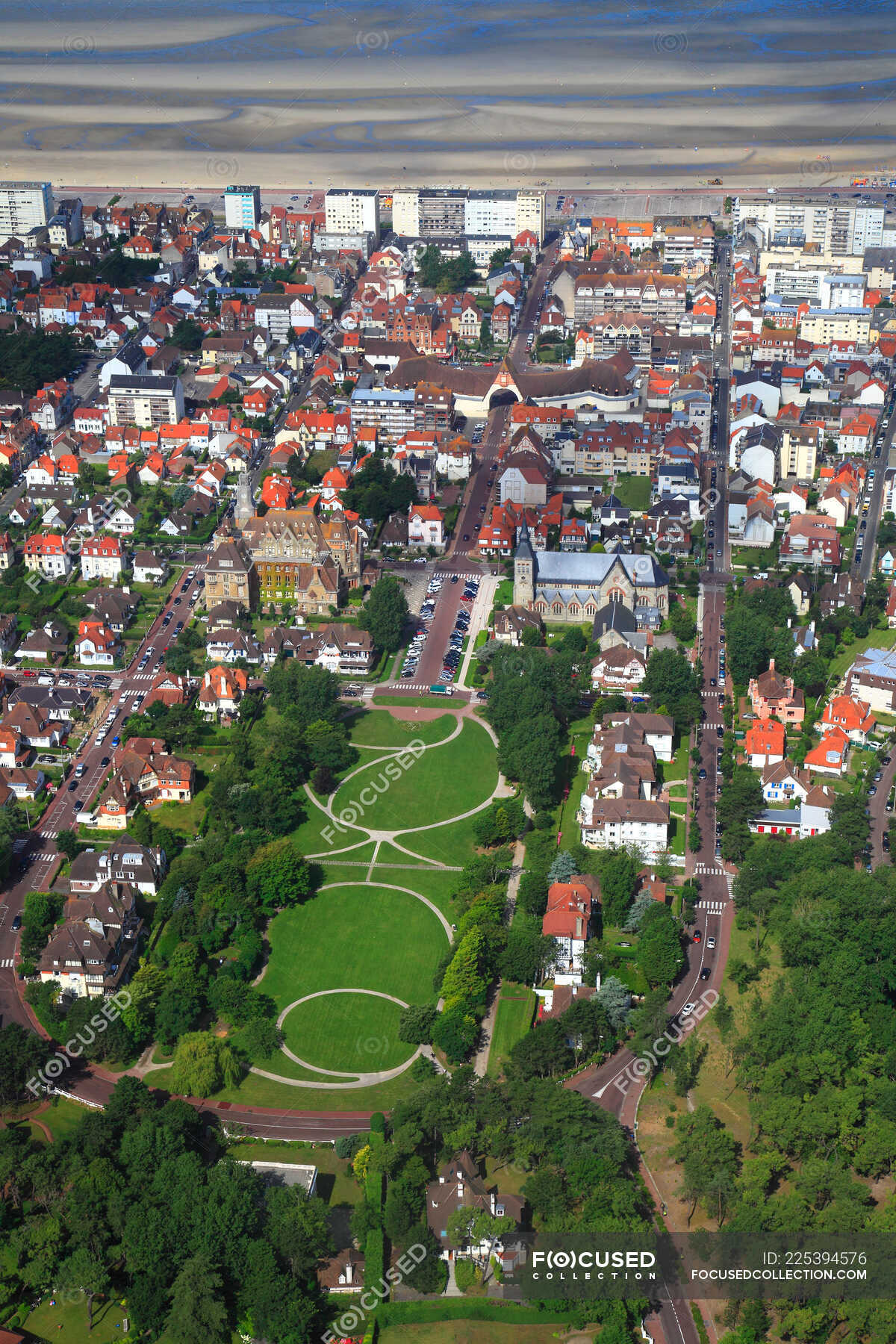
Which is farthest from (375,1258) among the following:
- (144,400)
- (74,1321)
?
(144,400)

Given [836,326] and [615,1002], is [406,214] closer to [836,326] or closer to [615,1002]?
[836,326]

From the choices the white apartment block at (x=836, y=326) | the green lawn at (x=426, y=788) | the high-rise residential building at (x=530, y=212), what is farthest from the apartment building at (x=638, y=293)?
the green lawn at (x=426, y=788)

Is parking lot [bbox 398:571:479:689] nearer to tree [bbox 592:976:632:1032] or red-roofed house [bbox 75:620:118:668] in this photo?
red-roofed house [bbox 75:620:118:668]

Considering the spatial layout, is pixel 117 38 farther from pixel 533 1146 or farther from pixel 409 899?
pixel 533 1146

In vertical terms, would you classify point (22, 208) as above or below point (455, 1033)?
above

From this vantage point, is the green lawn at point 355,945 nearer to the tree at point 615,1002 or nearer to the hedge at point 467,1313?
the tree at point 615,1002
